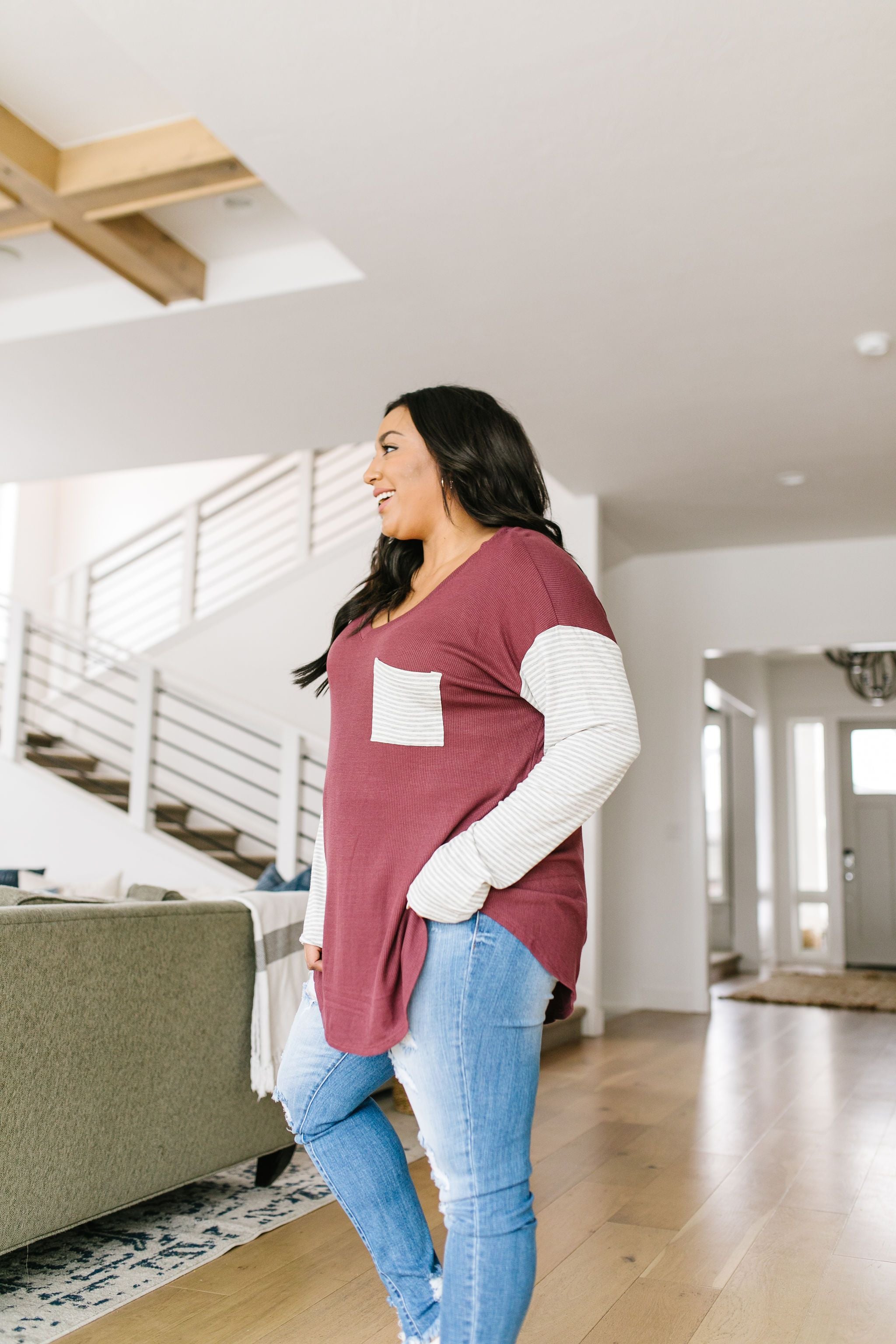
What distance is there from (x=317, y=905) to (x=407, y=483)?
1.73 feet

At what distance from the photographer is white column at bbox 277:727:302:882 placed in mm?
5320

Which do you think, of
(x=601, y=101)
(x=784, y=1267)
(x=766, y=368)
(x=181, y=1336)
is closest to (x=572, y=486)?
(x=766, y=368)

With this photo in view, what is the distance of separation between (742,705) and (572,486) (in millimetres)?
3840

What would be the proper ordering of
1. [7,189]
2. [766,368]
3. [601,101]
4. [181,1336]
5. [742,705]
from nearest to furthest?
[181,1336] → [601,101] → [7,189] → [766,368] → [742,705]

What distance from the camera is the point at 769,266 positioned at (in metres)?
3.32

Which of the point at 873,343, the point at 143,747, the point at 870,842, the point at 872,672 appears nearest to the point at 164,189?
the point at 873,343

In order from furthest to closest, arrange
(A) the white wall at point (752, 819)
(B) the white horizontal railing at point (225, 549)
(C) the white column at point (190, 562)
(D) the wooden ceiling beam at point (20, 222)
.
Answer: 1. (A) the white wall at point (752, 819)
2. (C) the white column at point (190, 562)
3. (B) the white horizontal railing at point (225, 549)
4. (D) the wooden ceiling beam at point (20, 222)

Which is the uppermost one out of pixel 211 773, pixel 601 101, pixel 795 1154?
pixel 601 101

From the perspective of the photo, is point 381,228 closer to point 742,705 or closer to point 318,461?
point 318,461

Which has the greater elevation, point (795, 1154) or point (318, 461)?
point (318, 461)

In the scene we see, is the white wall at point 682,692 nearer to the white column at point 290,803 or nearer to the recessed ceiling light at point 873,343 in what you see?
the white column at point 290,803

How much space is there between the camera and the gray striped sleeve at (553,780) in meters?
1.08

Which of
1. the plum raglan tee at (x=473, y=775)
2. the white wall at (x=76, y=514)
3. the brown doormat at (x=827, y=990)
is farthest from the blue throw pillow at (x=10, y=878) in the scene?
the white wall at (x=76, y=514)

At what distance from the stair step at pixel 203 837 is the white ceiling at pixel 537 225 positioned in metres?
2.04
